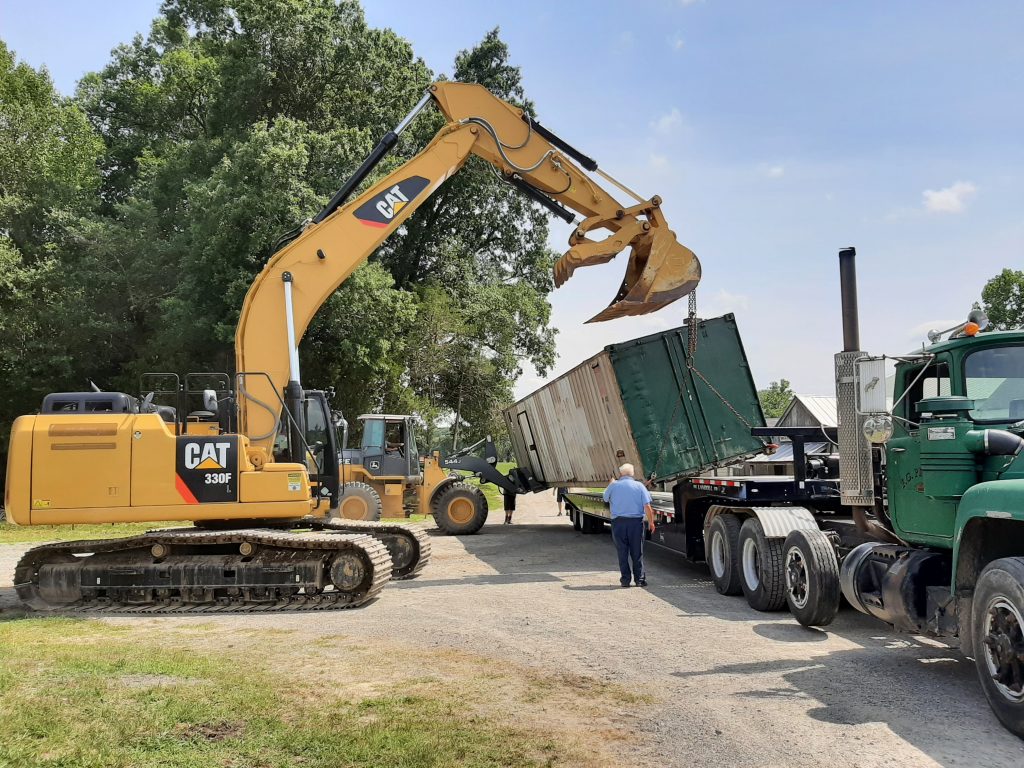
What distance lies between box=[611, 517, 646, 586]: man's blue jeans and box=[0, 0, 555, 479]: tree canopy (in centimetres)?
1561

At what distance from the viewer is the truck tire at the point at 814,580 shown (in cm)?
838

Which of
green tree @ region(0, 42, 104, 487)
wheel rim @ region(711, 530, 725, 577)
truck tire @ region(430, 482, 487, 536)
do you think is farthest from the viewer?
green tree @ region(0, 42, 104, 487)

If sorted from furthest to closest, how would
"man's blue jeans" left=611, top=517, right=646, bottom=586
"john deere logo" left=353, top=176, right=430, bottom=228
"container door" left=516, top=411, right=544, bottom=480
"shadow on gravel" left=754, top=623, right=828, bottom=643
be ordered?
"container door" left=516, top=411, right=544, bottom=480 < "john deere logo" left=353, top=176, right=430, bottom=228 < "man's blue jeans" left=611, top=517, right=646, bottom=586 < "shadow on gravel" left=754, top=623, right=828, bottom=643

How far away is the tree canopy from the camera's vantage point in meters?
25.7

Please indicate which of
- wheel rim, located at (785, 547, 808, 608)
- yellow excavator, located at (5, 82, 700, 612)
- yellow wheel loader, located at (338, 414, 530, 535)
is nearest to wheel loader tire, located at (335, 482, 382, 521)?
yellow wheel loader, located at (338, 414, 530, 535)

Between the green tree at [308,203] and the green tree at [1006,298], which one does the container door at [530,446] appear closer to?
the green tree at [308,203]

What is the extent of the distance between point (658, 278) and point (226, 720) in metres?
8.65

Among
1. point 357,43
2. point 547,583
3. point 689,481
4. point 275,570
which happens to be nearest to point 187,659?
point 275,570

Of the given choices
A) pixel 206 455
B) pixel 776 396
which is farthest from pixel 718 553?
pixel 776 396

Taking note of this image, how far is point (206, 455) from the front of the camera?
9836 millimetres

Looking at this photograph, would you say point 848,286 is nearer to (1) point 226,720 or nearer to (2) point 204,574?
(1) point 226,720

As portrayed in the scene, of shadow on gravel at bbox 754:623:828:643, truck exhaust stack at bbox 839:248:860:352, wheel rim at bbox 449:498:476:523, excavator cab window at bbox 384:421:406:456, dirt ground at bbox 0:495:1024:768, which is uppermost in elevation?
truck exhaust stack at bbox 839:248:860:352

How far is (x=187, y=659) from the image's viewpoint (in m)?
7.35

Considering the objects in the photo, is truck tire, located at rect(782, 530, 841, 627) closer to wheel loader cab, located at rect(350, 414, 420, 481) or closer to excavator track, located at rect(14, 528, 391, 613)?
excavator track, located at rect(14, 528, 391, 613)
